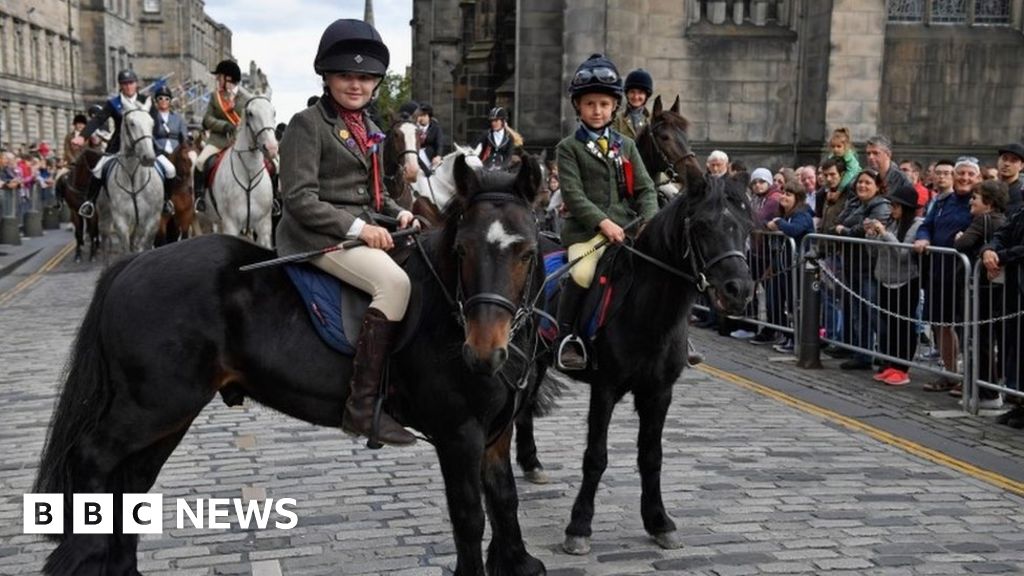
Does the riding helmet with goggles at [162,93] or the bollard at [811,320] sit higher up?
the riding helmet with goggles at [162,93]

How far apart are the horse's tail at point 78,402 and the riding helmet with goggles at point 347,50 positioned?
1429 millimetres

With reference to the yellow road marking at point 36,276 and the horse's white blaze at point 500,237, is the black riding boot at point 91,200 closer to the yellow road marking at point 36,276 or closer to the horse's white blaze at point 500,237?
the yellow road marking at point 36,276

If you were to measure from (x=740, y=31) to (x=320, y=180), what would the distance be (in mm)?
18397

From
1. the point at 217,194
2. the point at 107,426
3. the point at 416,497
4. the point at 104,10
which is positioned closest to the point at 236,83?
the point at 217,194

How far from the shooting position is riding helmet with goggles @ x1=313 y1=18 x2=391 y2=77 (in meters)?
4.95

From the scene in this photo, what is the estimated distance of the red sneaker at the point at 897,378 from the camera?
10.8 meters

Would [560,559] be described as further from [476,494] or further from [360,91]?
[360,91]

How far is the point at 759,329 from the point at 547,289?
25.2 feet

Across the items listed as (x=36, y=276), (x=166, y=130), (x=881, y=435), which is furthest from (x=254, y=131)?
(x=36, y=276)

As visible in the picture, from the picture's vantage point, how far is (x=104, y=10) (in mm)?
82188

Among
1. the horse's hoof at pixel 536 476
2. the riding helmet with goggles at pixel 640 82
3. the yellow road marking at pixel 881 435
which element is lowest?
the yellow road marking at pixel 881 435

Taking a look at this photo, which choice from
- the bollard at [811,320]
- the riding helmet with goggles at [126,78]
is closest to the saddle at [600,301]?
the bollard at [811,320]

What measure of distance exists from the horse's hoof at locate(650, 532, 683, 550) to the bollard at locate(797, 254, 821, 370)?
20.6 feet

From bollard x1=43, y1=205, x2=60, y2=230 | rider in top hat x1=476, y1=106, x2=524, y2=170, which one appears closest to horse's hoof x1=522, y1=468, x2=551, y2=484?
rider in top hat x1=476, y1=106, x2=524, y2=170
